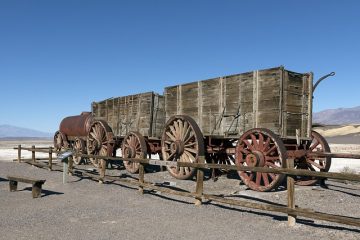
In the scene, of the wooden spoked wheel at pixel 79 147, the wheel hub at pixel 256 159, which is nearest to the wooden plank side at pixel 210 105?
the wheel hub at pixel 256 159

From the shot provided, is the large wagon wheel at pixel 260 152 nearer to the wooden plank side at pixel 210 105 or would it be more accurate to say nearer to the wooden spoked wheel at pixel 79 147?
the wooden plank side at pixel 210 105

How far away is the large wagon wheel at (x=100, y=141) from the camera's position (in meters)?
16.7

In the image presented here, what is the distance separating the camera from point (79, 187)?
36.9ft

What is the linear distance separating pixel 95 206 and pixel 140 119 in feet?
23.8

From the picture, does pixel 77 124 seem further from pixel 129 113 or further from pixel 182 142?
pixel 182 142

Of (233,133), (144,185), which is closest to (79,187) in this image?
(144,185)

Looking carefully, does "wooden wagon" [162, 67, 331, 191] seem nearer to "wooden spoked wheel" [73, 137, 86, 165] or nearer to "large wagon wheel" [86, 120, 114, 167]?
"large wagon wheel" [86, 120, 114, 167]

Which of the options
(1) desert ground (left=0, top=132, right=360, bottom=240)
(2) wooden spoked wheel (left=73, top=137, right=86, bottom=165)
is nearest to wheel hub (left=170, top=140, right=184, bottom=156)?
A: (1) desert ground (left=0, top=132, right=360, bottom=240)

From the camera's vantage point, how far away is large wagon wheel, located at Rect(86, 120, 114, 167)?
54.8 feet

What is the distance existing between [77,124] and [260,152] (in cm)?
1295

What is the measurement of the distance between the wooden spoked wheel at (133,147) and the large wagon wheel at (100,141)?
1.62m

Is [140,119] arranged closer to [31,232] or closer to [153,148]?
[153,148]

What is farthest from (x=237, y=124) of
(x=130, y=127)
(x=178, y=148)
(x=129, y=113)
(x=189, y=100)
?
(x=129, y=113)

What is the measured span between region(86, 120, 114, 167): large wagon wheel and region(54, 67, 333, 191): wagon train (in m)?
0.94
